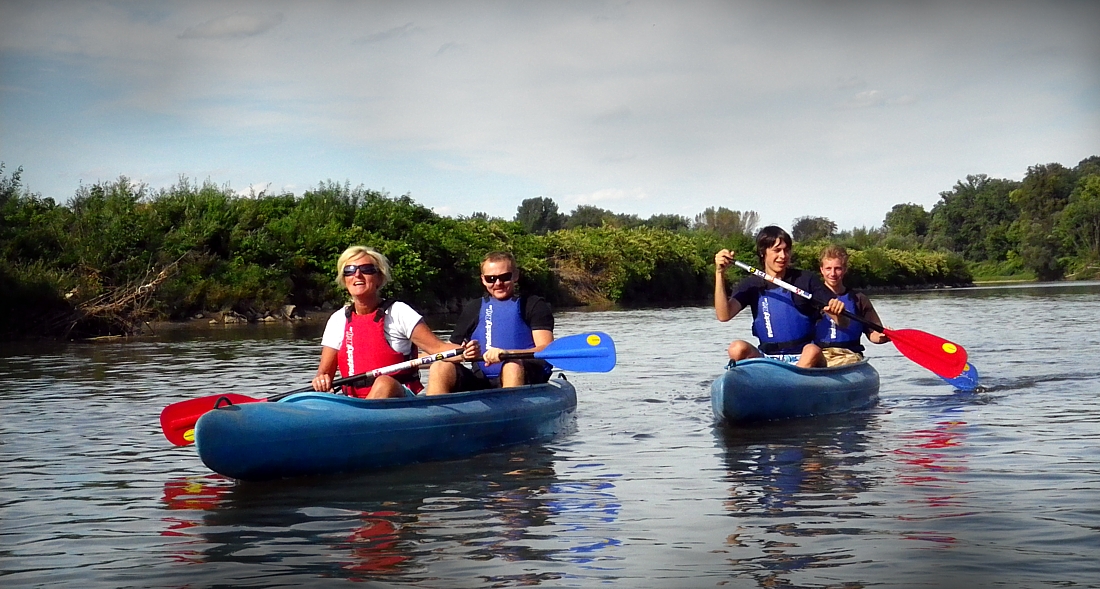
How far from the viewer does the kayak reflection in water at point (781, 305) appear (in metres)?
8.38

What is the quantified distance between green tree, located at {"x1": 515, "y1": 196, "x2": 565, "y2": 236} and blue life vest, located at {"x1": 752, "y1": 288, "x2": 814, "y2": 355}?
7761cm

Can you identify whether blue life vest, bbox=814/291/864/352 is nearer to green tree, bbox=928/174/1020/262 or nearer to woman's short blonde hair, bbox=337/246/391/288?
woman's short blonde hair, bbox=337/246/391/288

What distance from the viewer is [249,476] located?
5.82 m

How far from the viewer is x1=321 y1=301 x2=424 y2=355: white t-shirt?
21.1 ft

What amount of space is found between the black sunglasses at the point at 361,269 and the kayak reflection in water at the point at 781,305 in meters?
2.88

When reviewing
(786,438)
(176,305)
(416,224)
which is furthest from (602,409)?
(416,224)

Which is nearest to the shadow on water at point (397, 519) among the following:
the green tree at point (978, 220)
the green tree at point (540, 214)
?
the green tree at point (978, 220)

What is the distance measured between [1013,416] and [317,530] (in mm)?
5148

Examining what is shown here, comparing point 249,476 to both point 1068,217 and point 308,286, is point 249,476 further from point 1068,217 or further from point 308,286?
point 1068,217

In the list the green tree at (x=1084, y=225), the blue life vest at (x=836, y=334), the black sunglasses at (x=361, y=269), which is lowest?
the blue life vest at (x=836, y=334)

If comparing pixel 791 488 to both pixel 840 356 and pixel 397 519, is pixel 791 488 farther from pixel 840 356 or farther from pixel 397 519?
pixel 840 356

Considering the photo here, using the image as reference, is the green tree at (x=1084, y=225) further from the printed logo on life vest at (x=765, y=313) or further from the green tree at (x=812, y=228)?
the printed logo on life vest at (x=765, y=313)

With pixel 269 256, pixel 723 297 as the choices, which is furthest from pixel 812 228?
pixel 723 297

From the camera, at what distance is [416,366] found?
635 cm
